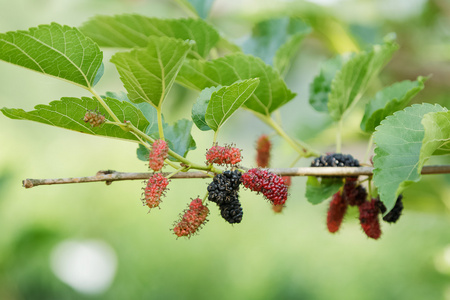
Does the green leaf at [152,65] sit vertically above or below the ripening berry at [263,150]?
above

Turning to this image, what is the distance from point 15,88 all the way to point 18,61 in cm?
408

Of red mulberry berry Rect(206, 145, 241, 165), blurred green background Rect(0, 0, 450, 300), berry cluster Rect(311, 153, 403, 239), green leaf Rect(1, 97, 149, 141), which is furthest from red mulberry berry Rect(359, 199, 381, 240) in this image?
blurred green background Rect(0, 0, 450, 300)

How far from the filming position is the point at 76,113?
51 cm

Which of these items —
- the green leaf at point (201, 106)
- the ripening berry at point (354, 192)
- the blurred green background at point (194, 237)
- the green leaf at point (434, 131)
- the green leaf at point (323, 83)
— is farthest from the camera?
the blurred green background at point (194, 237)

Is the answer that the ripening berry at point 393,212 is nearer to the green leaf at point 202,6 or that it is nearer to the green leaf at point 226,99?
the green leaf at point 226,99

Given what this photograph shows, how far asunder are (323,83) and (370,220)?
0.86 ft

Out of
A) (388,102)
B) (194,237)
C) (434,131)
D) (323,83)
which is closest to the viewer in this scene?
(434,131)

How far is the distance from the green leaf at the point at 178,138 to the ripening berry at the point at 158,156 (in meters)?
0.09

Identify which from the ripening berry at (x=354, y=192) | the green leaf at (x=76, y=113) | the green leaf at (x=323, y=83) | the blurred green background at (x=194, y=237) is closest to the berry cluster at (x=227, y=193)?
the green leaf at (x=76, y=113)

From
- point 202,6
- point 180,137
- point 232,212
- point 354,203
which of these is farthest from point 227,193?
point 202,6

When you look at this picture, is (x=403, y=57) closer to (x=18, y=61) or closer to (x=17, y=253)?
(x=18, y=61)

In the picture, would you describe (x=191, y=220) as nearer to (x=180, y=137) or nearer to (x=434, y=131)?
(x=180, y=137)

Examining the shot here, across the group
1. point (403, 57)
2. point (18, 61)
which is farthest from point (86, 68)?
point (403, 57)

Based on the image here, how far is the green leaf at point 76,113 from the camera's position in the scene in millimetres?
494
